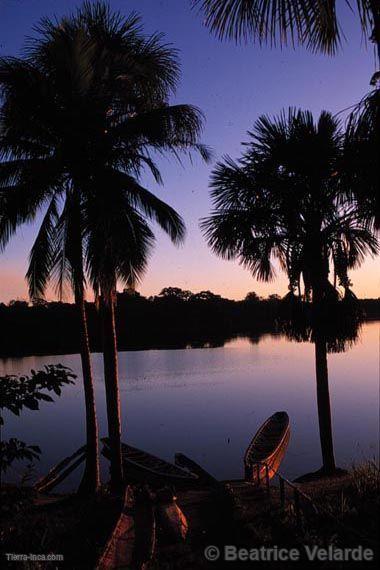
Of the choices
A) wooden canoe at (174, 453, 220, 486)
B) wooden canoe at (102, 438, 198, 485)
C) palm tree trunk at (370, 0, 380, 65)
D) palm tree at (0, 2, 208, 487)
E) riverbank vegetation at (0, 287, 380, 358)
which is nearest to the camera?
palm tree trunk at (370, 0, 380, 65)

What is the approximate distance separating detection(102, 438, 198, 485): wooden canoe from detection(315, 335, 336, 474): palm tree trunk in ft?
14.9

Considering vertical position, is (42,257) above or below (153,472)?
above

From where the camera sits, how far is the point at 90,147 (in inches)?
556

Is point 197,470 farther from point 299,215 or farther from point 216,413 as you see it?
point 216,413

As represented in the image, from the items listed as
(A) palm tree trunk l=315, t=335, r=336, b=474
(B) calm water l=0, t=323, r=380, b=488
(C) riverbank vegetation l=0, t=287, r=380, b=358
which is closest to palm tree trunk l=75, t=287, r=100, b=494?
(A) palm tree trunk l=315, t=335, r=336, b=474

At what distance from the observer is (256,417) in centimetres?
3784

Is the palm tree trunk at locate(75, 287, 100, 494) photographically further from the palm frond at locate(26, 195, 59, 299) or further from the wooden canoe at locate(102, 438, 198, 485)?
the wooden canoe at locate(102, 438, 198, 485)

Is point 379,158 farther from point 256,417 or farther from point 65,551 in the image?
point 256,417

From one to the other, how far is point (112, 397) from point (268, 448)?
29.5 feet

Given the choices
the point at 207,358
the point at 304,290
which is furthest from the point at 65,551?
the point at 207,358

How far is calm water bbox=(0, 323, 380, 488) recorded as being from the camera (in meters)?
28.0

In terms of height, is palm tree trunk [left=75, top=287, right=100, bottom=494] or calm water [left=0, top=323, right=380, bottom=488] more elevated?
palm tree trunk [left=75, top=287, right=100, bottom=494]

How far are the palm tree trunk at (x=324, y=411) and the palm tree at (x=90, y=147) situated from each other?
5.69m

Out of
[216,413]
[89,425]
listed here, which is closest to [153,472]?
[89,425]
